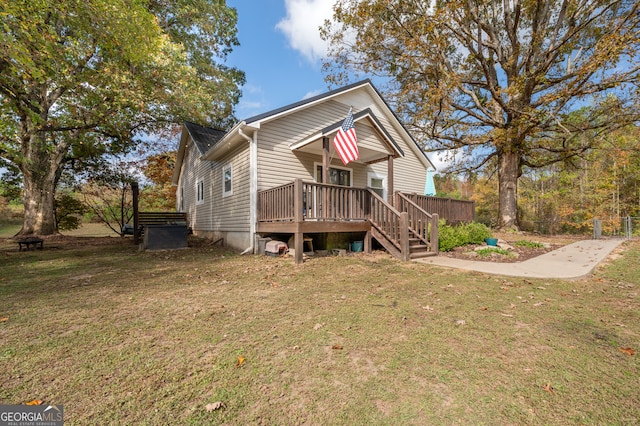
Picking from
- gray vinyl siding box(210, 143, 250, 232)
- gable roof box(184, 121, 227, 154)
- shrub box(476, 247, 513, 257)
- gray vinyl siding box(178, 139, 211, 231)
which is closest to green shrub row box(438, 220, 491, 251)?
shrub box(476, 247, 513, 257)

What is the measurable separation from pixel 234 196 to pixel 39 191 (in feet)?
37.5

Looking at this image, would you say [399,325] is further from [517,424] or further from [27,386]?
[27,386]

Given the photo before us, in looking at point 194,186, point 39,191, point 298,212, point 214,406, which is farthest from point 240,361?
point 39,191

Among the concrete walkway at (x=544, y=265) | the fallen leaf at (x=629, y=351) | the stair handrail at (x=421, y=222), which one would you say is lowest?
the fallen leaf at (x=629, y=351)

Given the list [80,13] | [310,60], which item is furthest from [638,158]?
[80,13]

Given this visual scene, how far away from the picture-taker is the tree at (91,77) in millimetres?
7539

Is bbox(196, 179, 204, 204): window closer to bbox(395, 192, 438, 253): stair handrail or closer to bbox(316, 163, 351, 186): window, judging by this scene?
bbox(316, 163, 351, 186): window

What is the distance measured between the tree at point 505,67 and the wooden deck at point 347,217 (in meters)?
7.81

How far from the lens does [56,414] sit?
177cm

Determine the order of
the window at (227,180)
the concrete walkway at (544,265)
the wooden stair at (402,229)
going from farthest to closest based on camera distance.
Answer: the window at (227,180), the wooden stair at (402,229), the concrete walkway at (544,265)

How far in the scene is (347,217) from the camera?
7945mm

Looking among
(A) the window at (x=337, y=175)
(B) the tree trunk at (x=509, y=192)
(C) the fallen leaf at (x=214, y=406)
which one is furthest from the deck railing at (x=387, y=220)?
(B) the tree trunk at (x=509, y=192)

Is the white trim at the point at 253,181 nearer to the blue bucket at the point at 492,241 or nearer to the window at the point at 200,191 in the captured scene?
the window at the point at 200,191

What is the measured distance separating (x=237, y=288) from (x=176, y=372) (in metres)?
2.56
